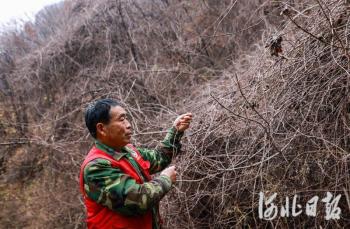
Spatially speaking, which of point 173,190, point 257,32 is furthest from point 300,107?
point 257,32

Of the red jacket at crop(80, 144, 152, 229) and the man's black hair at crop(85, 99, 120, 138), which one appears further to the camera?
the man's black hair at crop(85, 99, 120, 138)

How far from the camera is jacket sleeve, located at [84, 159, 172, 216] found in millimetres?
1956

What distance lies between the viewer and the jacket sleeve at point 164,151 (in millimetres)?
2531

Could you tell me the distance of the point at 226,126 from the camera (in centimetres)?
332

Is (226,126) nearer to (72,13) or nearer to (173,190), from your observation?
(173,190)

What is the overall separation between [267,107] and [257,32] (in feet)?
9.78

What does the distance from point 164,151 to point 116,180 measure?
66cm

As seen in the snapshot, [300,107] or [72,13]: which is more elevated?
[72,13]
